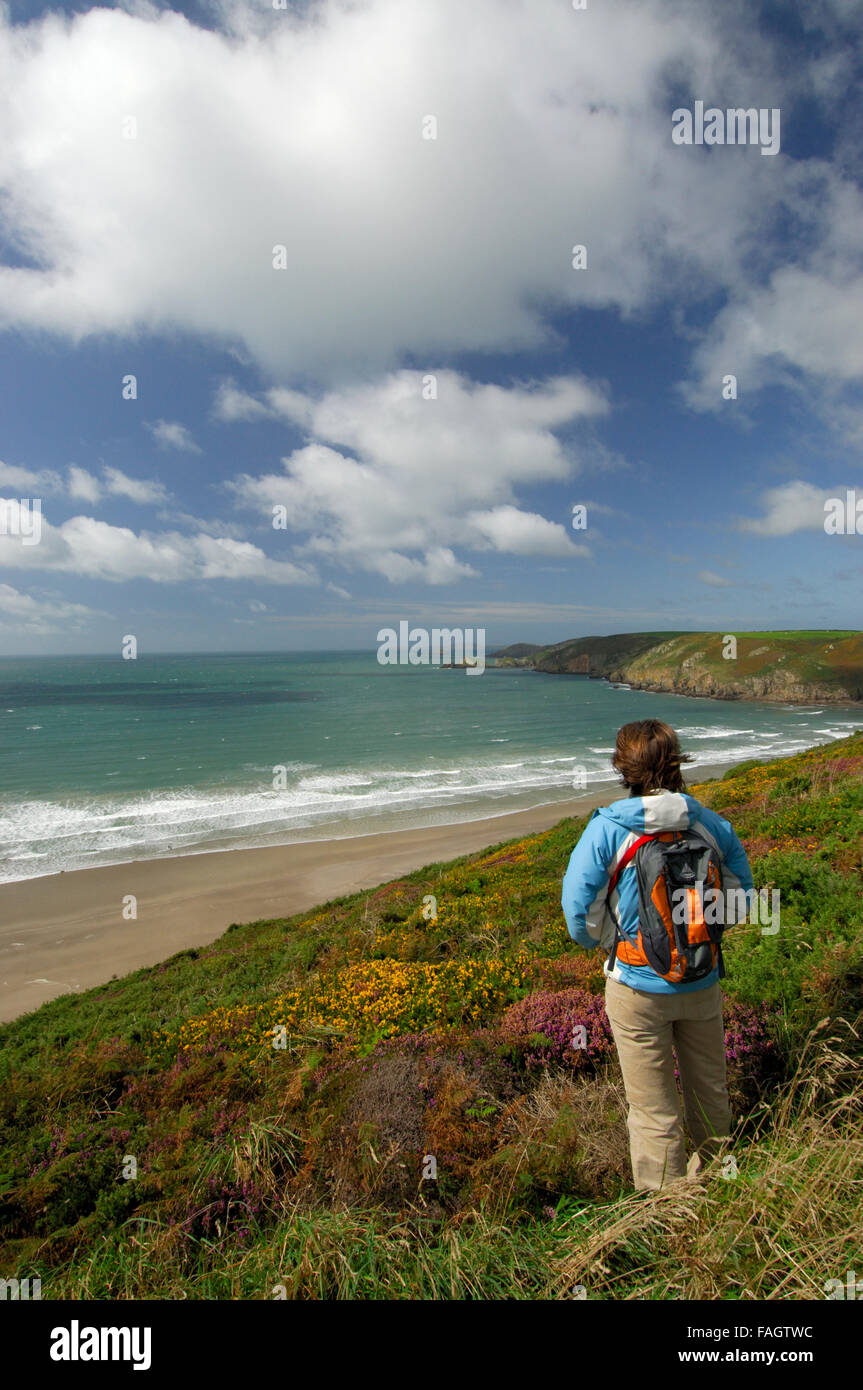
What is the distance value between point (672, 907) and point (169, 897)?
19.7 m

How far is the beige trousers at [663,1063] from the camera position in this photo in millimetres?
2754

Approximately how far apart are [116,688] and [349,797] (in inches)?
3995

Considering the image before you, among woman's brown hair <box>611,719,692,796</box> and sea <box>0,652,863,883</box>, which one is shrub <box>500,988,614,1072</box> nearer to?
woman's brown hair <box>611,719,692,796</box>

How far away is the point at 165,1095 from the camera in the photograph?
539cm

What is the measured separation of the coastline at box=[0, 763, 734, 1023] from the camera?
14414 millimetres

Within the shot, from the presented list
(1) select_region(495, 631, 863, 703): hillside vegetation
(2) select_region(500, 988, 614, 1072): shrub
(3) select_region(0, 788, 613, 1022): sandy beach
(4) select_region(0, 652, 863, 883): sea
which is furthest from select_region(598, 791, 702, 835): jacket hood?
(1) select_region(495, 631, 863, 703): hillside vegetation

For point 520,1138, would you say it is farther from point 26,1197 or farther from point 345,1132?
point 26,1197

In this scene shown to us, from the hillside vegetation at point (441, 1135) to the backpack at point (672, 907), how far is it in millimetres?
978

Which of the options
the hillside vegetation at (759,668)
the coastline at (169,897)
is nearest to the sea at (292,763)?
the coastline at (169,897)

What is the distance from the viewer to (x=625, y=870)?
9.09ft

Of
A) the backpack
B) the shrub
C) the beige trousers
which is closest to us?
the backpack

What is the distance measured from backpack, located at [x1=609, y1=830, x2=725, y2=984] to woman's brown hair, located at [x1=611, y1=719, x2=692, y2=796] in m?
0.29

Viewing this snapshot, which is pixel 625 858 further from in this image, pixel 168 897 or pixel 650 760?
pixel 168 897
